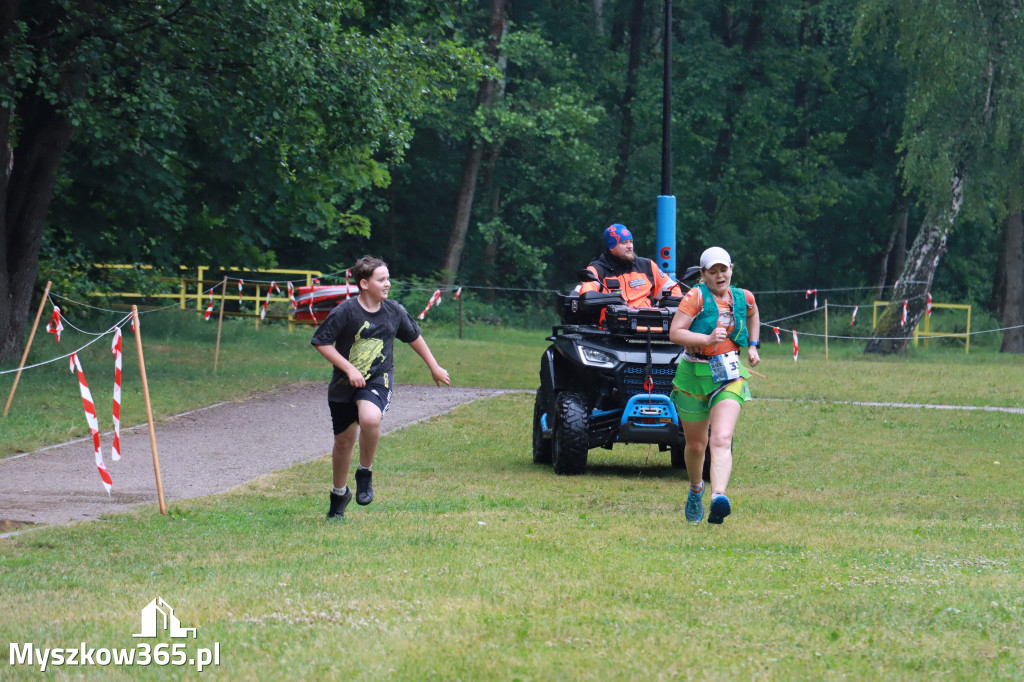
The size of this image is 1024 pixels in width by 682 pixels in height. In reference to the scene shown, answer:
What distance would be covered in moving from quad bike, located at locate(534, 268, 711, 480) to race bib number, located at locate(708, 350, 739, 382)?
9.59 ft

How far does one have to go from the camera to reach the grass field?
4.80 metres

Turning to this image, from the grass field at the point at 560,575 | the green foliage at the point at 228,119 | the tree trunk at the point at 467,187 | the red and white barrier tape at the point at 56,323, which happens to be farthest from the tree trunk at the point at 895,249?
the grass field at the point at 560,575

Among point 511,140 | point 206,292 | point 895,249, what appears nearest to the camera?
point 206,292

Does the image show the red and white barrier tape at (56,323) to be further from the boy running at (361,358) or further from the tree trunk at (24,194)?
the boy running at (361,358)

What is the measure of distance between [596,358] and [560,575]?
Result: 5625 mm

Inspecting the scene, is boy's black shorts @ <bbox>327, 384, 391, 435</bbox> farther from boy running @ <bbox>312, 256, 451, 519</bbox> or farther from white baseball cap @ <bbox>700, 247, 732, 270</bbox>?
white baseball cap @ <bbox>700, 247, 732, 270</bbox>

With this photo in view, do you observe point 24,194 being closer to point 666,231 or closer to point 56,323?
point 56,323

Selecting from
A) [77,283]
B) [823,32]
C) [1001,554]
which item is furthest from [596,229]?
[1001,554]

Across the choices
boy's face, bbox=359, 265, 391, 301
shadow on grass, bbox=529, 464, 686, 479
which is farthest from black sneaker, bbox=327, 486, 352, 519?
shadow on grass, bbox=529, 464, 686, 479

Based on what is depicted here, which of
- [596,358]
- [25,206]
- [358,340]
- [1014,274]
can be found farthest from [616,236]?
[1014,274]

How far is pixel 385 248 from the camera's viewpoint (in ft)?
153

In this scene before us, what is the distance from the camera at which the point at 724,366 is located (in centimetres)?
867

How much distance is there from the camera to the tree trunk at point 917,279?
32.7m

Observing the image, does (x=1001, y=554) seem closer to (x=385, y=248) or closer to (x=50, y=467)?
(x=50, y=467)
